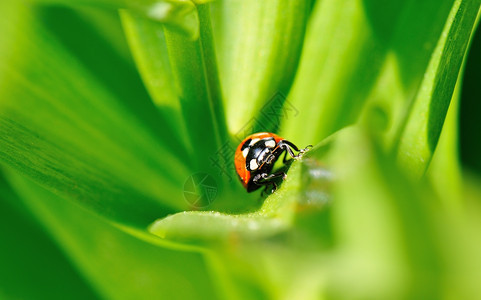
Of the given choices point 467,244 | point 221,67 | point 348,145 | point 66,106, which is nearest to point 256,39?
point 221,67

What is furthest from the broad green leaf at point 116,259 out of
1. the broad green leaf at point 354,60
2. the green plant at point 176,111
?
the broad green leaf at point 354,60

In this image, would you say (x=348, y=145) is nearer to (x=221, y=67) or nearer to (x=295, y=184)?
(x=295, y=184)

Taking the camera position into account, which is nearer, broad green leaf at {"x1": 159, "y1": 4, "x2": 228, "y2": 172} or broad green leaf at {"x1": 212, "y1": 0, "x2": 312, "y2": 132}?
broad green leaf at {"x1": 159, "y1": 4, "x2": 228, "y2": 172}

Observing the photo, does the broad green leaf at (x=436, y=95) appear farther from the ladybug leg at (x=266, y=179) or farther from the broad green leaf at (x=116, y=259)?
the broad green leaf at (x=116, y=259)

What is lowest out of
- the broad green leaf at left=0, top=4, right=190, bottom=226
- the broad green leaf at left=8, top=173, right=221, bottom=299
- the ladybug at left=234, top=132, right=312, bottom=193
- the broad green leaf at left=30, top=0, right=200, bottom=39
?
the broad green leaf at left=8, top=173, right=221, bottom=299

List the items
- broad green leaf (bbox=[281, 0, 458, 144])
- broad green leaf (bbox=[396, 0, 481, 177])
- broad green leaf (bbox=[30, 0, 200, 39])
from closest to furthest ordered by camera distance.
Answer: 1. broad green leaf (bbox=[30, 0, 200, 39])
2. broad green leaf (bbox=[396, 0, 481, 177])
3. broad green leaf (bbox=[281, 0, 458, 144])

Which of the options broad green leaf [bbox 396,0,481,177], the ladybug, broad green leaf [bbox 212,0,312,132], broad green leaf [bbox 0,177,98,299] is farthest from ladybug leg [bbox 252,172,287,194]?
broad green leaf [bbox 0,177,98,299]

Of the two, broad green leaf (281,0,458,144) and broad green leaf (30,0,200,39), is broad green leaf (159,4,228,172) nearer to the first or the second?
broad green leaf (30,0,200,39)
